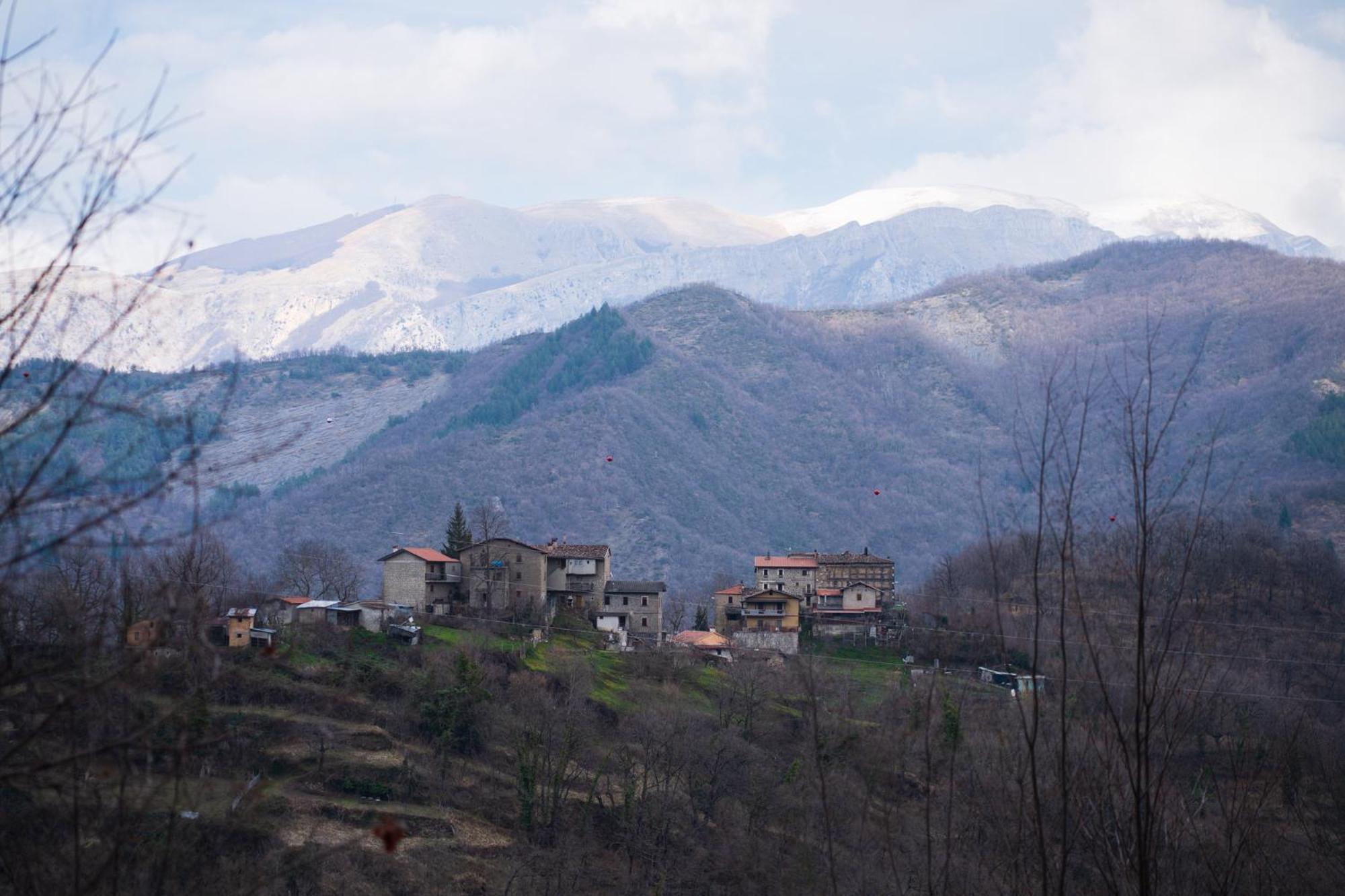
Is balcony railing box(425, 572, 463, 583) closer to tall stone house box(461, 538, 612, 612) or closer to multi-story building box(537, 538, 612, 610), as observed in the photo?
tall stone house box(461, 538, 612, 612)

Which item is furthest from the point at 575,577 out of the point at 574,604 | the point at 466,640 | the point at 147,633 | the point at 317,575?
the point at 147,633

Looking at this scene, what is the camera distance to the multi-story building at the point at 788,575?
7406 centimetres

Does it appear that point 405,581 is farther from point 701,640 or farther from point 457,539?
point 701,640

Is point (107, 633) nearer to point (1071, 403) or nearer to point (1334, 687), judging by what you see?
point (1071, 403)

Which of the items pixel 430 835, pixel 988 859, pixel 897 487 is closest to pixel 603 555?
pixel 430 835

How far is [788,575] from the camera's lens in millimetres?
75438

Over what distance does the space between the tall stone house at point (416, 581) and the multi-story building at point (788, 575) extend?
2161cm

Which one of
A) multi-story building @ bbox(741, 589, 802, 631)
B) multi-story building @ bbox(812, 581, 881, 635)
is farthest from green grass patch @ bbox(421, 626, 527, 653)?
multi-story building @ bbox(812, 581, 881, 635)

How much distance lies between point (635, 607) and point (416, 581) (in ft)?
37.6

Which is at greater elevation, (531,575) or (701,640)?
(531,575)

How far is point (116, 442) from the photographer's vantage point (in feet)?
30.1

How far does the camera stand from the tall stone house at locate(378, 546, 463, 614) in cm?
5712

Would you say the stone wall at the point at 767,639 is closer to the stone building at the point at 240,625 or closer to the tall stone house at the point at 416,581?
the tall stone house at the point at 416,581

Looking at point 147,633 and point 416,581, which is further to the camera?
point 416,581
